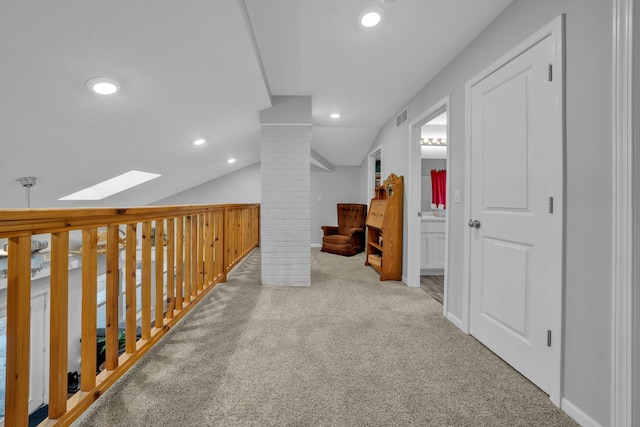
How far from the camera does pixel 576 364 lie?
4.37 ft

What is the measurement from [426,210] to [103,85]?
414 cm

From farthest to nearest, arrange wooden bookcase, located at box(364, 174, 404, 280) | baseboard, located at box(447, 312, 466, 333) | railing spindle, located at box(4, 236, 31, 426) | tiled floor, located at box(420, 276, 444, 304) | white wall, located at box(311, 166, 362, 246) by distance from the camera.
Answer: white wall, located at box(311, 166, 362, 246) → wooden bookcase, located at box(364, 174, 404, 280) → tiled floor, located at box(420, 276, 444, 304) → baseboard, located at box(447, 312, 466, 333) → railing spindle, located at box(4, 236, 31, 426)

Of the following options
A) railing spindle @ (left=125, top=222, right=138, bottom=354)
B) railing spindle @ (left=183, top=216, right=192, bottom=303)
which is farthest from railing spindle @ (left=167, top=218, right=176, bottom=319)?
railing spindle @ (left=125, top=222, right=138, bottom=354)

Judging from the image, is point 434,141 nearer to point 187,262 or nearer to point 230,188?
point 187,262

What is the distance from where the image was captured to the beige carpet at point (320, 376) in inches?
51.4

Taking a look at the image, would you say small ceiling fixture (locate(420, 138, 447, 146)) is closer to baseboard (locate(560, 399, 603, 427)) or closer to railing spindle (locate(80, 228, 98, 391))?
baseboard (locate(560, 399, 603, 427))

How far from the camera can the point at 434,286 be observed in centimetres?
345

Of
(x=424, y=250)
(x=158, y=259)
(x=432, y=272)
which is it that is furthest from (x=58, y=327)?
(x=432, y=272)

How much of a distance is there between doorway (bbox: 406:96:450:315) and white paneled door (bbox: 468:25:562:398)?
44 centimetres

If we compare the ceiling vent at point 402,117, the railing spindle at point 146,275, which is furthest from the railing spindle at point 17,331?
the ceiling vent at point 402,117

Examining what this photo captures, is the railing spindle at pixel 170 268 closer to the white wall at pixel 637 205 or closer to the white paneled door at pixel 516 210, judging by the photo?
the white paneled door at pixel 516 210

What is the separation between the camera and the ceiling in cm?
162

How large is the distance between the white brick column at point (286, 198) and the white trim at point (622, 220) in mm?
2518

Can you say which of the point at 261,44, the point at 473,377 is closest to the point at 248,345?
the point at 473,377
